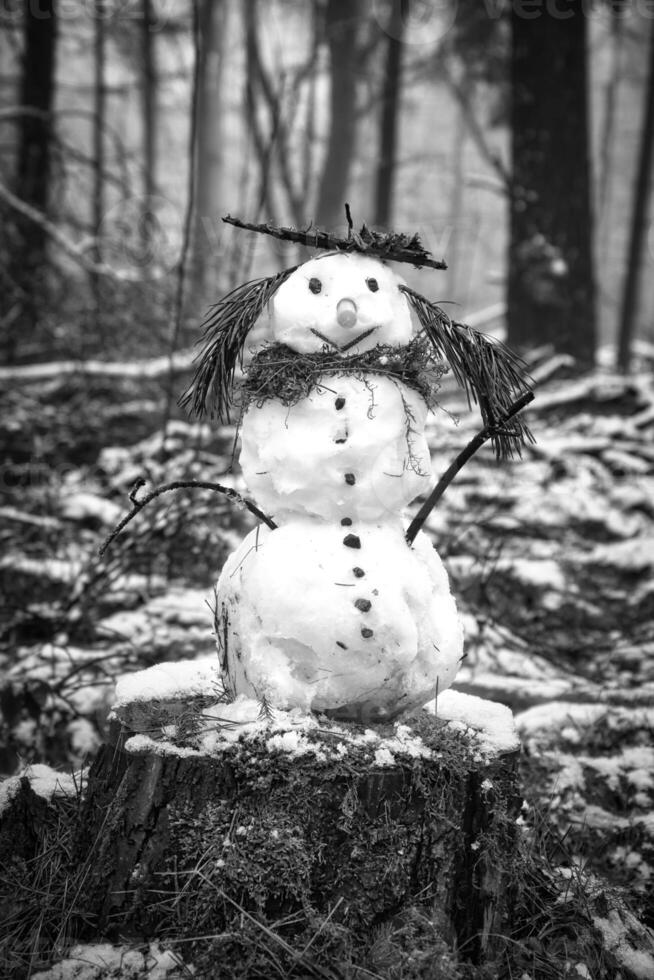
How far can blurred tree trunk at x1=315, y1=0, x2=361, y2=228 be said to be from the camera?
540 inches

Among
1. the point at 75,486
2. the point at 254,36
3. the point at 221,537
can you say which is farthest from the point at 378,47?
the point at 221,537

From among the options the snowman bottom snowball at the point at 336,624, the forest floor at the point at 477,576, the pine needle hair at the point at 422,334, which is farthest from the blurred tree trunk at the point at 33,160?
the snowman bottom snowball at the point at 336,624

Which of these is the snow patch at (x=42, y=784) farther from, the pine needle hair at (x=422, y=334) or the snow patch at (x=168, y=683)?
the pine needle hair at (x=422, y=334)

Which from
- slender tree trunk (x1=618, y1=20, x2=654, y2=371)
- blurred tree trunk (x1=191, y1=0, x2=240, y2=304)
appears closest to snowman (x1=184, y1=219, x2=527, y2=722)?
slender tree trunk (x1=618, y1=20, x2=654, y2=371)

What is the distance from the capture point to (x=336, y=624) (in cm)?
215

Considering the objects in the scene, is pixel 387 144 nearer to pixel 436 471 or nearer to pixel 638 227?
pixel 638 227

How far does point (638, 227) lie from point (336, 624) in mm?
11613

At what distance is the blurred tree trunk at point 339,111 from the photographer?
13.7 metres

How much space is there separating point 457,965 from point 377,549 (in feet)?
3.47

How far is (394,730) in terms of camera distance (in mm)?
2217

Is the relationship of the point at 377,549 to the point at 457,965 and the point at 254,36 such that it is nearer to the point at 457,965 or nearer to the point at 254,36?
the point at 457,965

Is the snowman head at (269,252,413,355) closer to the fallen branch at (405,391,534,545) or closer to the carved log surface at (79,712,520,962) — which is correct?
the fallen branch at (405,391,534,545)

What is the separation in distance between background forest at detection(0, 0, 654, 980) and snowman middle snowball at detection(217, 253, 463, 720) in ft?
0.71

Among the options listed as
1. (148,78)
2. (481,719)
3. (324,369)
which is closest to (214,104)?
(148,78)
